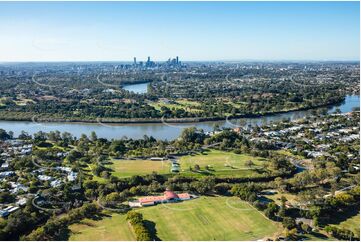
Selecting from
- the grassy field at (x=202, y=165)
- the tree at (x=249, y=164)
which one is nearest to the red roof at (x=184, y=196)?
the grassy field at (x=202, y=165)

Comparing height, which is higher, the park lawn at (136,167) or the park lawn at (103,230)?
the park lawn at (136,167)

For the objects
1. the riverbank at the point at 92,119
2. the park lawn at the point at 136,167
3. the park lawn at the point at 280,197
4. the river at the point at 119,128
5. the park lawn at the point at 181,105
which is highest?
the park lawn at the point at 181,105

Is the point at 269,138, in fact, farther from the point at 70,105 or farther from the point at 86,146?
the point at 70,105

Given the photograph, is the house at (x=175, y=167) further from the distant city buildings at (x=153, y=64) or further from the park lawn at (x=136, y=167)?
the distant city buildings at (x=153, y=64)

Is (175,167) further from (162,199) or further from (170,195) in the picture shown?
(162,199)

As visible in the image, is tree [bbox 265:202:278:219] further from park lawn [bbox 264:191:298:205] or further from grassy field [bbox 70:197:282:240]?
park lawn [bbox 264:191:298:205]

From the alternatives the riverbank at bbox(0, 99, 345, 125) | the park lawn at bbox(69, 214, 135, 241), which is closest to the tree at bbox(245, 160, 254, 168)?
the park lawn at bbox(69, 214, 135, 241)

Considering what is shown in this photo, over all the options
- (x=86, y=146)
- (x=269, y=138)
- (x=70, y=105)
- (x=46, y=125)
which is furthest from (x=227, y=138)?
(x=70, y=105)
